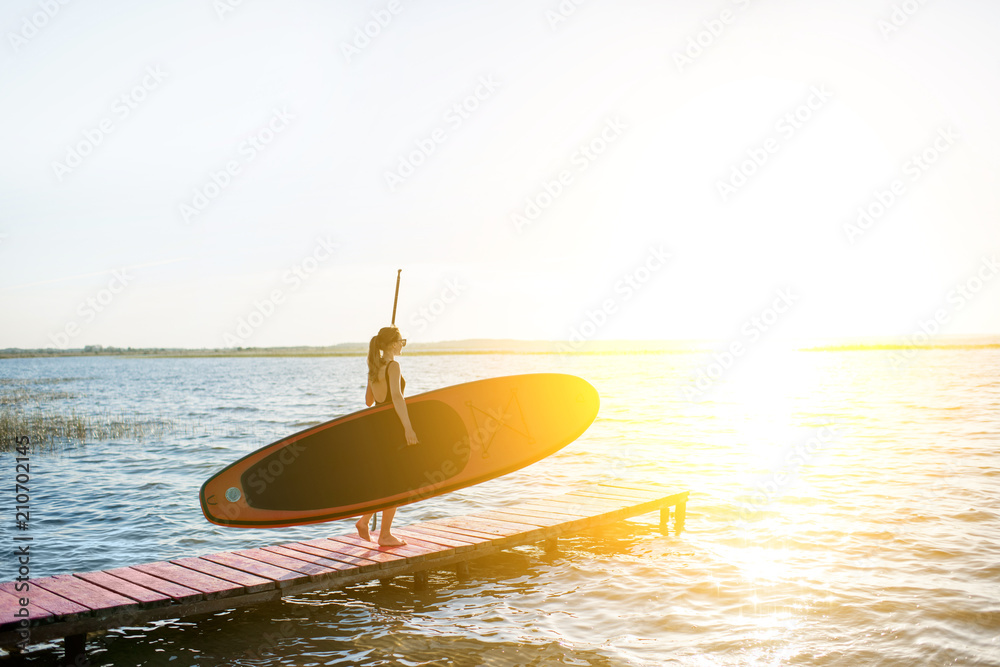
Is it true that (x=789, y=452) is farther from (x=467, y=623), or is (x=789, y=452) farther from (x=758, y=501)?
(x=467, y=623)

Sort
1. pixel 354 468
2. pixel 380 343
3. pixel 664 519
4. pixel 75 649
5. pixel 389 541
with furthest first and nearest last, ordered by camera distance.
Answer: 1. pixel 664 519
2. pixel 354 468
3. pixel 389 541
4. pixel 380 343
5. pixel 75 649

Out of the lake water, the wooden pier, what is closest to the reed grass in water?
the lake water

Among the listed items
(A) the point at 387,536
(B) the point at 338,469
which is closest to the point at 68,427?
(B) the point at 338,469

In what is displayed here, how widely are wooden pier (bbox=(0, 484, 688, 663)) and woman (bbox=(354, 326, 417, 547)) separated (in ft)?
0.84

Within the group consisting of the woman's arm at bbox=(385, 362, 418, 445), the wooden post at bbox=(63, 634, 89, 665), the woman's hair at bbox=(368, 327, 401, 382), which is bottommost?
the wooden post at bbox=(63, 634, 89, 665)

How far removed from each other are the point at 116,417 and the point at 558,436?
25.2 meters

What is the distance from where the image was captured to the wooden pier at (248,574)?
18.5ft

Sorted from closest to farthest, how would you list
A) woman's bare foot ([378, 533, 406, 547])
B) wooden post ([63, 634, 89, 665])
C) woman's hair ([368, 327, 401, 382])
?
wooden post ([63, 634, 89, 665]) → woman's hair ([368, 327, 401, 382]) → woman's bare foot ([378, 533, 406, 547])

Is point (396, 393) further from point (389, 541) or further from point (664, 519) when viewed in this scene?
point (664, 519)

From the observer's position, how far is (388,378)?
7316 millimetres

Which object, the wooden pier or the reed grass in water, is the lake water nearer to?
the wooden pier

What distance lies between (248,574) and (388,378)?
7.19 feet

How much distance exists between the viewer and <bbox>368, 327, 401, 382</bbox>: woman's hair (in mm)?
7258

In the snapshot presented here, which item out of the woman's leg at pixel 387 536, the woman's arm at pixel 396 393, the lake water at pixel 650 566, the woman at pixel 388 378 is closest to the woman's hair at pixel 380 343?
the woman at pixel 388 378
